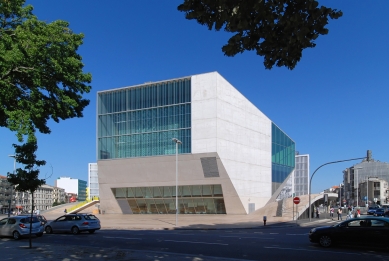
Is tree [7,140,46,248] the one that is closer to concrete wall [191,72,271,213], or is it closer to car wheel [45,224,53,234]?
car wheel [45,224,53,234]

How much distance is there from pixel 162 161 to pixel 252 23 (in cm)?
4527

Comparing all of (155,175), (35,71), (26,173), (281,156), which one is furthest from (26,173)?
(281,156)

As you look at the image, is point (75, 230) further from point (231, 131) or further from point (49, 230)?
point (231, 131)

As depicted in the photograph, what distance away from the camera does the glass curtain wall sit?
170 ft

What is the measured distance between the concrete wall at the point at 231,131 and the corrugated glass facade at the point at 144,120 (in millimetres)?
1878

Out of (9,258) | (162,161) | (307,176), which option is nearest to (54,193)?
(307,176)

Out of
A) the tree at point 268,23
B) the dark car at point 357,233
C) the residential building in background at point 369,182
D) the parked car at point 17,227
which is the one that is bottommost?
the residential building in background at point 369,182

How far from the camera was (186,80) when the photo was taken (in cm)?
5006

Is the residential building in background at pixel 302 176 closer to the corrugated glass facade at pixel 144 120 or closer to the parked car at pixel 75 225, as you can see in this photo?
the corrugated glass facade at pixel 144 120

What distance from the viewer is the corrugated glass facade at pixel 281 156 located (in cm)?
6100

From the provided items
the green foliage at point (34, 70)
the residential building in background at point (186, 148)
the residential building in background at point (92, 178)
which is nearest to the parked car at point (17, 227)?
the green foliage at point (34, 70)

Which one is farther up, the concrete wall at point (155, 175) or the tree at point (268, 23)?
the tree at point (268, 23)

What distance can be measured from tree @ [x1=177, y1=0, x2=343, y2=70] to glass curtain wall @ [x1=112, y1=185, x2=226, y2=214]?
44.1 m

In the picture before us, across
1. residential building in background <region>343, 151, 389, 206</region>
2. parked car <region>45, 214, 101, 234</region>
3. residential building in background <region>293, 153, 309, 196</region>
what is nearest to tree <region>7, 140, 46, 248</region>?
parked car <region>45, 214, 101, 234</region>
